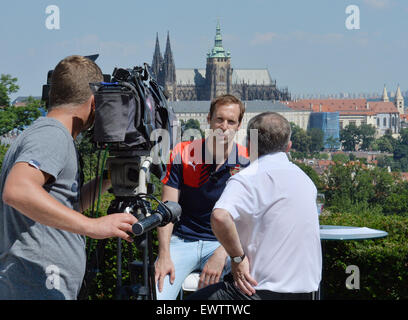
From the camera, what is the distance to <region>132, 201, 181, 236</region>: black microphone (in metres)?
1.68

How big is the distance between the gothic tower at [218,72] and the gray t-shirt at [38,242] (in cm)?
10752

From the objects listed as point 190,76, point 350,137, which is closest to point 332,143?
point 350,137

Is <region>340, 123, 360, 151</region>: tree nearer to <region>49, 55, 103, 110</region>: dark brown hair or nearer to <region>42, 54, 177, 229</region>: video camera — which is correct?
<region>42, 54, 177, 229</region>: video camera

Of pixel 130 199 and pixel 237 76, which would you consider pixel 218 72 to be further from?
pixel 130 199

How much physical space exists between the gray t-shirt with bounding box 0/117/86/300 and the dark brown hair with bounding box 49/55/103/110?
0.08 metres

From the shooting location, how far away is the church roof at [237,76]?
365ft

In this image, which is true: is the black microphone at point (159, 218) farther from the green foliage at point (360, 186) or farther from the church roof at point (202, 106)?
the church roof at point (202, 106)

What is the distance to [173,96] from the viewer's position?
356ft

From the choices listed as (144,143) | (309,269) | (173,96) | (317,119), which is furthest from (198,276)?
(317,119)

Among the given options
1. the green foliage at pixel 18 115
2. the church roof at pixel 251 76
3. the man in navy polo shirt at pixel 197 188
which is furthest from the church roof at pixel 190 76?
the man in navy polo shirt at pixel 197 188

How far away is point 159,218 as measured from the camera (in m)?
1.84

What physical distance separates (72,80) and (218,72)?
108 metres

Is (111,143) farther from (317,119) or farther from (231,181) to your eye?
(317,119)
